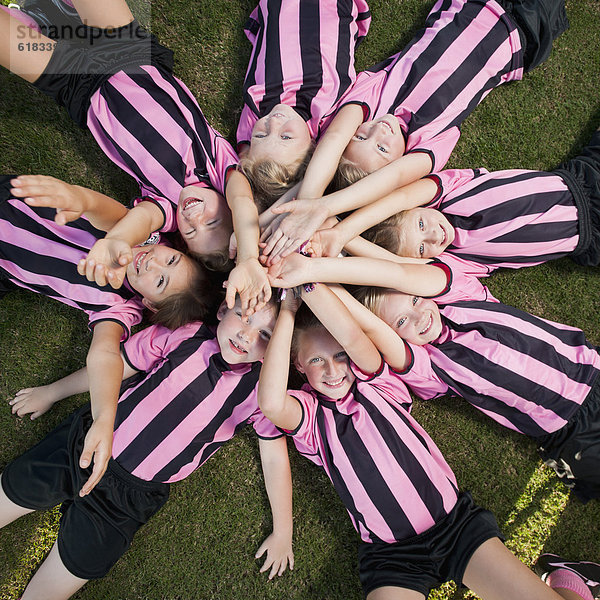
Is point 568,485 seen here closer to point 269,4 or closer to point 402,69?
point 402,69

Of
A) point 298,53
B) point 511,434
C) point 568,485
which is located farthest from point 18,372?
point 568,485

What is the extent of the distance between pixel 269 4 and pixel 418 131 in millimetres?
872

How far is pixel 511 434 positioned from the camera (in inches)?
85.4

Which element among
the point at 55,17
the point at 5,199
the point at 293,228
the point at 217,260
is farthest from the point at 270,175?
the point at 55,17

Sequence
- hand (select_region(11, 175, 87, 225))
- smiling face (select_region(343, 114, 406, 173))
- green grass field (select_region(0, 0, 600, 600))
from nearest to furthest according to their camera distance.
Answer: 1. hand (select_region(11, 175, 87, 225))
2. smiling face (select_region(343, 114, 406, 173))
3. green grass field (select_region(0, 0, 600, 600))

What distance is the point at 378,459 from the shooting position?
1.87 metres

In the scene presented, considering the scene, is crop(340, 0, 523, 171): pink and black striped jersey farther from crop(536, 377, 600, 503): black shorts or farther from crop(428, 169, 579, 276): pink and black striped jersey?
crop(536, 377, 600, 503): black shorts

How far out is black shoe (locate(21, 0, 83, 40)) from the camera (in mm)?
2135

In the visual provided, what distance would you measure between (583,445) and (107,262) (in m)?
1.99

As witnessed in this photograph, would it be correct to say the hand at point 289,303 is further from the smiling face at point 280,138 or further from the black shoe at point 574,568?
the black shoe at point 574,568

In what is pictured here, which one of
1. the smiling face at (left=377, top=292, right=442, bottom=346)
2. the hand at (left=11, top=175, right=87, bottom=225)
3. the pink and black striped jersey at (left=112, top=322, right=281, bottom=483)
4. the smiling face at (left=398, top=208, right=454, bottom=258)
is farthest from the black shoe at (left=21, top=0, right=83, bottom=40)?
the smiling face at (left=377, top=292, right=442, bottom=346)

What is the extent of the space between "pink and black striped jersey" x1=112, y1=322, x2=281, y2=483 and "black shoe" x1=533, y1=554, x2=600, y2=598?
131 centimetres

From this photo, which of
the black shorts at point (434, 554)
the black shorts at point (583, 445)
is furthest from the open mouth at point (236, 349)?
the black shorts at point (583, 445)

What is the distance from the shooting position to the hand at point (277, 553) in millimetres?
2086
